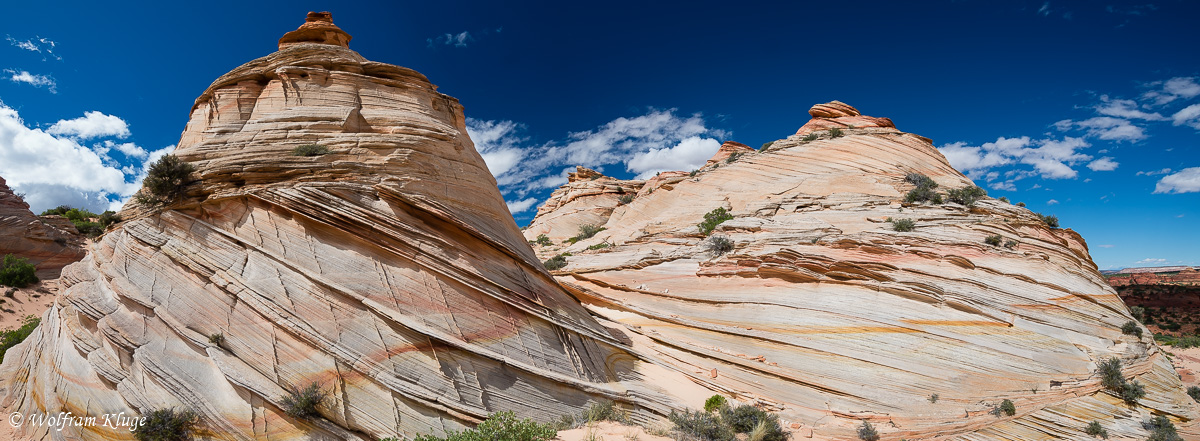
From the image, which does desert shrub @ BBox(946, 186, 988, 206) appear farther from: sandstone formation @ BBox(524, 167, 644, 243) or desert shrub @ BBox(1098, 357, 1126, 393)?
sandstone formation @ BBox(524, 167, 644, 243)

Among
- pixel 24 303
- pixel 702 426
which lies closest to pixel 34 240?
pixel 24 303

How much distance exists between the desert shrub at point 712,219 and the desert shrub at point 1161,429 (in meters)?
14.5

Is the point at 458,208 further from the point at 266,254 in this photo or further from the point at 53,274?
the point at 53,274

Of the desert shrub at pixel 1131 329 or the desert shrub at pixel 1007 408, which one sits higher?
the desert shrub at pixel 1131 329

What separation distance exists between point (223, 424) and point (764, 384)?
12.8 metres

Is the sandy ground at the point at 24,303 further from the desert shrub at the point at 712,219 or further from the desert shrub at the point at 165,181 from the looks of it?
the desert shrub at the point at 712,219

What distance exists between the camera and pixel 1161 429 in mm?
11156

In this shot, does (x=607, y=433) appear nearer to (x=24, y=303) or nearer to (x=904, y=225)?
(x=904, y=225)

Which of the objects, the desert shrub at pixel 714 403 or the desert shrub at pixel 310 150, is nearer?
the desert shrub at pixel 310 150

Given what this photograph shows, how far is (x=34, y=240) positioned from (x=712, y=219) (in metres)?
47.5

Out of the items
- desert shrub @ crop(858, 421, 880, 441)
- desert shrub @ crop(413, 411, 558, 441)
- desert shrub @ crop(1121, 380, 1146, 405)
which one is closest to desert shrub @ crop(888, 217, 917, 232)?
desert shrub @ crop(1121, 380, 1146, 405)

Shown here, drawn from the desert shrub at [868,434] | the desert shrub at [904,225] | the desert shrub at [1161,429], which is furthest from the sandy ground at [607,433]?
the desert shrub at [904,225]

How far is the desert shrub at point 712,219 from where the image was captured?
74.5 ft

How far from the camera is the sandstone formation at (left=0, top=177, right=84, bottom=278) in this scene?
32.2 metres
